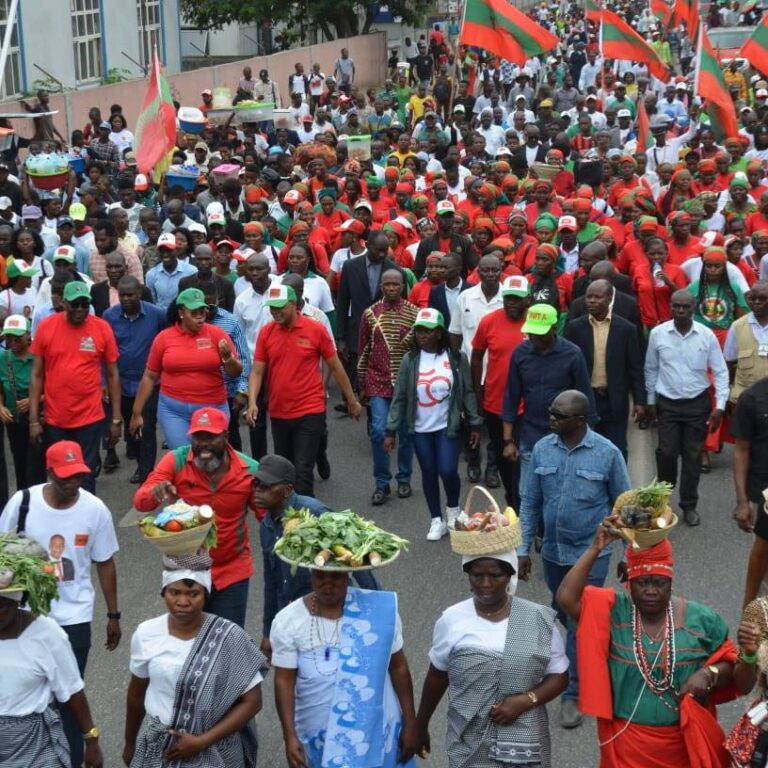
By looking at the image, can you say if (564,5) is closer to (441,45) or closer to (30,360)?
(441,45)

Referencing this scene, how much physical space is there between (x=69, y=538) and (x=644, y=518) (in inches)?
112

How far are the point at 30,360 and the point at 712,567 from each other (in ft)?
16.1

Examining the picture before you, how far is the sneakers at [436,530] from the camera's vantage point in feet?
33.2

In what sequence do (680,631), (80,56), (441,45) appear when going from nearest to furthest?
1. (680,631)
2. (80,56)
3. (441,45)

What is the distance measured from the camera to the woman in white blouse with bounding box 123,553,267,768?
17.9ft

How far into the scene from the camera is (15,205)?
17.3 meters

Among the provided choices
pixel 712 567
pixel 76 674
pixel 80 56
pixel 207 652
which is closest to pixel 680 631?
pixel 207 652

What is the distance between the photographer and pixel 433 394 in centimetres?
986

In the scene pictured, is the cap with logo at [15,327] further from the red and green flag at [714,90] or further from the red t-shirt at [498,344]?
the red and green flag at [714,90]

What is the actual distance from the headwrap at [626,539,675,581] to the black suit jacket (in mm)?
8084

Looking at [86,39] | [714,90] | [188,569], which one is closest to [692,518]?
[188,569]

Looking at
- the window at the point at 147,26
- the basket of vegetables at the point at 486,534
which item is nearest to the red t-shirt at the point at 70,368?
the basket of vegetables at the point at 486,534

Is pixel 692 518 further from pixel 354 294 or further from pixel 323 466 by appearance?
pixel 354 294

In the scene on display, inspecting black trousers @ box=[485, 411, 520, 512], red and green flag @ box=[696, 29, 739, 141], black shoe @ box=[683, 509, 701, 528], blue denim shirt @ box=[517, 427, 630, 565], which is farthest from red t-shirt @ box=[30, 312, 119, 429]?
red and green flag @ box=[696, 29, 739, 141]
